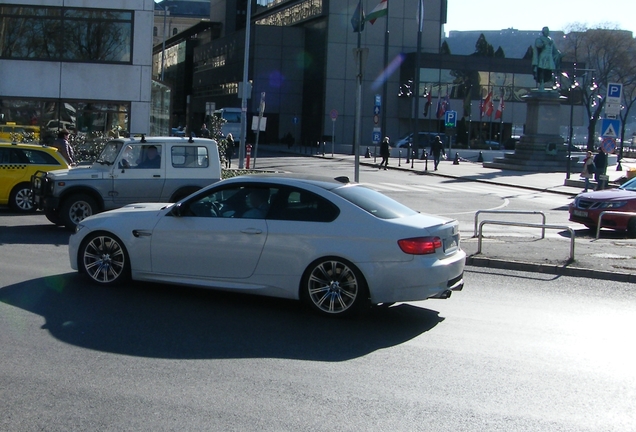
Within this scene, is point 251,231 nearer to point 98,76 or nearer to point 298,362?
point 298,362

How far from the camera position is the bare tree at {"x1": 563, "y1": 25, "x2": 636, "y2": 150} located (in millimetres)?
72062

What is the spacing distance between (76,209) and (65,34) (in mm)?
17100

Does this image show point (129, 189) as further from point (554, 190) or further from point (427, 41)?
point (427, 41)

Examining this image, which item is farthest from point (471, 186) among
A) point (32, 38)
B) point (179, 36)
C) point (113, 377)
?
point (179, 36)

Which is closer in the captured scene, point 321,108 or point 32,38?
point 32,38

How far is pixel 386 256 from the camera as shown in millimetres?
8109

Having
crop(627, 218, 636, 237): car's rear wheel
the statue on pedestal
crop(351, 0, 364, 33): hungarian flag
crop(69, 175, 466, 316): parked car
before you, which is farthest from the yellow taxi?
the statue on pedestal

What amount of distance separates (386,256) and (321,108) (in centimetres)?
6687

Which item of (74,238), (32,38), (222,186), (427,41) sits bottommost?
(74,238)

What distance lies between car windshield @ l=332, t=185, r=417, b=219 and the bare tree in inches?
2554

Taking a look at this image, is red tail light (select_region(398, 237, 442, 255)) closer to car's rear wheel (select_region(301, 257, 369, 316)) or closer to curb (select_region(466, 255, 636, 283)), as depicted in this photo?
car's rear wheel (select_region(301, 257, 369, 316))

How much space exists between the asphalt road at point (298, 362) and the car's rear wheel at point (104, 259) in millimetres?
224

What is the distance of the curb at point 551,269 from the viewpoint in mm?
11910

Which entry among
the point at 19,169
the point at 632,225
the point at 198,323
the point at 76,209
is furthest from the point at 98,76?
the point at 198,323
